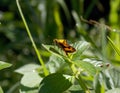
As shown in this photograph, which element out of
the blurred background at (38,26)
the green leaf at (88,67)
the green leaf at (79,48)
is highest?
the green leaf at (79,48)

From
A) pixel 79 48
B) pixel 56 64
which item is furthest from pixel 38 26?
pixel 79 48

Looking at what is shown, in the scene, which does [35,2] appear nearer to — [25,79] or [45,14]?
[45,14]

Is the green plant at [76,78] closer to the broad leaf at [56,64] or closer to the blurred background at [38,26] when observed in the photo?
the broad leaf at [56,64]

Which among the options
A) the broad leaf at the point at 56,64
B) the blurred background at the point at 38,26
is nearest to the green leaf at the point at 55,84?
the broad leaf at the point at 56,64

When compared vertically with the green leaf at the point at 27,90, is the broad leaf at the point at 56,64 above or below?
above

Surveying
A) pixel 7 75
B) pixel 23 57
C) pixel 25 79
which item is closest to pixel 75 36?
pixel 23 57

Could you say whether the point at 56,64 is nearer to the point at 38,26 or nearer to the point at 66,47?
the point at 66,47
